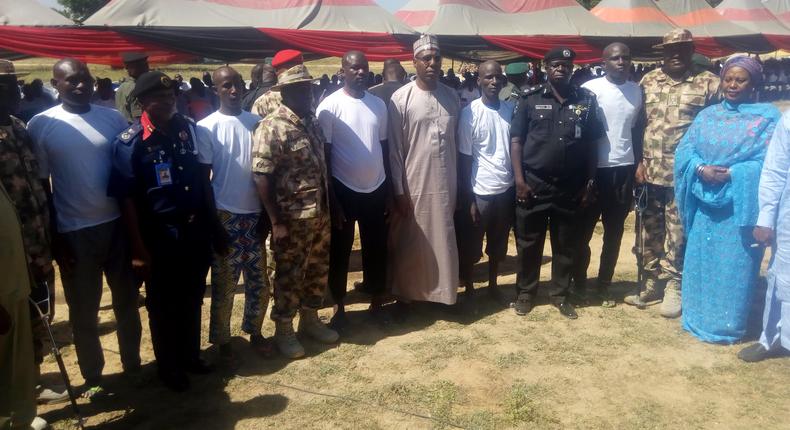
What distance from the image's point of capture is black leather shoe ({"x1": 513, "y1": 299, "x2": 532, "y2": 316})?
15.3 feet

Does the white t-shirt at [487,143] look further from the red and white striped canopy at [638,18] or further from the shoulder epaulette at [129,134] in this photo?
the red and white striped canopy at [638,18]

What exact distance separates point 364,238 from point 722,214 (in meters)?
2.47

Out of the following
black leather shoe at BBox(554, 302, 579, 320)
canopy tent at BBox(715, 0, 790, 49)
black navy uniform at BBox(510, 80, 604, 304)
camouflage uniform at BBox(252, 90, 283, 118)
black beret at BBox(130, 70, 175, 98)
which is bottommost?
black leather shoe at BBox(554, 302, 579, 320)

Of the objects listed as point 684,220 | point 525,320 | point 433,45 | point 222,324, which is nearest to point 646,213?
point 684,220

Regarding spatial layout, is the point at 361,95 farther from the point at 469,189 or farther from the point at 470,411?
the point at 470,411

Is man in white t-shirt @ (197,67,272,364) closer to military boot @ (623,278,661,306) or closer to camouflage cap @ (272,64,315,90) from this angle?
camouflage cap @ (272,64,315,90)

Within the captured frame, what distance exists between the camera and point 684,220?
4.33 m

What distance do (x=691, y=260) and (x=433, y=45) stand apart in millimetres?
2404

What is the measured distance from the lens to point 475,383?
363 cm

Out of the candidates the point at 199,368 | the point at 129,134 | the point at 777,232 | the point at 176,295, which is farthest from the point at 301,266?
the point at 777,232

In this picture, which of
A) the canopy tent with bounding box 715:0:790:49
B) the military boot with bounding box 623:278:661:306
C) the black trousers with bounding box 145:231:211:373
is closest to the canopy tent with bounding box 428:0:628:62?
the military boot with bounding box 623:278:661:306

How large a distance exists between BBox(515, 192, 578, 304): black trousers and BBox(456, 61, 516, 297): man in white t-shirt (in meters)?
0.18

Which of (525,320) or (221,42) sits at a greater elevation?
(221,42)

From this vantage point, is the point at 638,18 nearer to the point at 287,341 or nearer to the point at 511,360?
the point at 511,360
